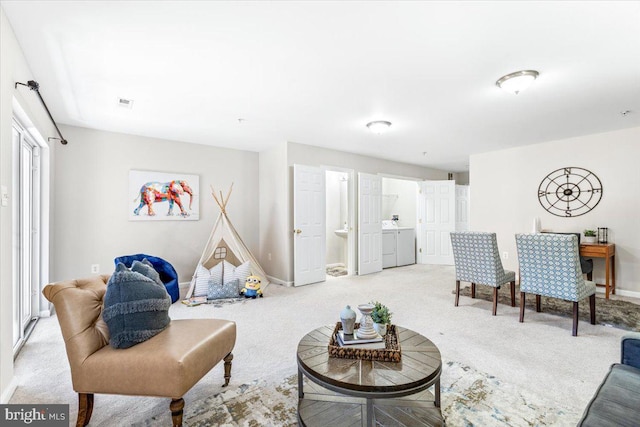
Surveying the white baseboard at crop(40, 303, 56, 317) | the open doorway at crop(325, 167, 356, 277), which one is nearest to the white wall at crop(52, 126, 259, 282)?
the white baseboard at crop(40, 303, 56, 317)

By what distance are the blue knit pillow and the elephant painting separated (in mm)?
3110

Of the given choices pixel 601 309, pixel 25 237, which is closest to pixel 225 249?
pixel 25 237

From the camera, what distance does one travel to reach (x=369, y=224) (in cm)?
596

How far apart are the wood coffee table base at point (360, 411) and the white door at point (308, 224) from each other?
309 centimetres

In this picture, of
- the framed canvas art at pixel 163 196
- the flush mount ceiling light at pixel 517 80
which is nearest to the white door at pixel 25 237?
the framed canvas art at pixel 163 196

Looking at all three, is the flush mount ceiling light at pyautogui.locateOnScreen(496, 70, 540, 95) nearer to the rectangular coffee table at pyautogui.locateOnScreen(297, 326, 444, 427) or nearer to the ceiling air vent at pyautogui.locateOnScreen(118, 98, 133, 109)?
the rectangular coffee table at pyautogui.locateOnScreen(297, 326, 444, 427)

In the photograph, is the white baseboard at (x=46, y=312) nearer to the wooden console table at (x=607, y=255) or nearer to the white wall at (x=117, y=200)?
the white wall at (x=117, y=200)

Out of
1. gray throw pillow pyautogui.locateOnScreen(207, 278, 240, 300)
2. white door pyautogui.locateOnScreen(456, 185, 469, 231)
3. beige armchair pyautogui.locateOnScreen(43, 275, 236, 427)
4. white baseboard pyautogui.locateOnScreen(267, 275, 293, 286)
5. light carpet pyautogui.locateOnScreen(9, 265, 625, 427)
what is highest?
white door pyautogui.locateOnScreen(456, 185, 469, 231)

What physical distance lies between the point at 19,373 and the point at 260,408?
6.08 feet

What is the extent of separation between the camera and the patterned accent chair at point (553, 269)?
2.92 meters

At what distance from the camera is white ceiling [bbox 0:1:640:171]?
1.86 metres

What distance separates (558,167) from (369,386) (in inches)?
205

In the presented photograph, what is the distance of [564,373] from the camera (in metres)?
2.23

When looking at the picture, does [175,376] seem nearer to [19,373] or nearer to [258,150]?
[19,373]
